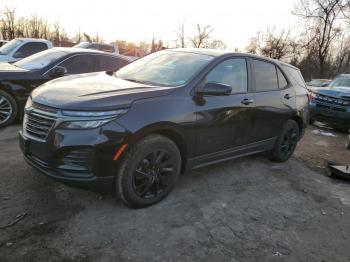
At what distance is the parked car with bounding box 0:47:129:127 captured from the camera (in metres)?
6.21

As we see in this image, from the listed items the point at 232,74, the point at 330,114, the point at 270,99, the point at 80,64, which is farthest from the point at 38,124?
the point at 330,114

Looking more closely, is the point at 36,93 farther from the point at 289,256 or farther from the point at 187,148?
the point at 289,256

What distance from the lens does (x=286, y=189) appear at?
480 centimetres

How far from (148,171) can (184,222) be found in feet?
2.12

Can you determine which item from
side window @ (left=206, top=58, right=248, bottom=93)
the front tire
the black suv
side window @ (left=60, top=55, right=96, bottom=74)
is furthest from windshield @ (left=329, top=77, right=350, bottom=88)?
the front tire

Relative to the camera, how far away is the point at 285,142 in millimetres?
5836

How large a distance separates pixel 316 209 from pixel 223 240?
162 cm

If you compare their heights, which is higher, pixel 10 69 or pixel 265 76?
pixel 265 76

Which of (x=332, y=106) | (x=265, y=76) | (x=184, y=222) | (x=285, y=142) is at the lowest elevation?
(x=184, y=222)

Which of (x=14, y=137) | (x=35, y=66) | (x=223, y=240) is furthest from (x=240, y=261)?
(x=35, y=66)

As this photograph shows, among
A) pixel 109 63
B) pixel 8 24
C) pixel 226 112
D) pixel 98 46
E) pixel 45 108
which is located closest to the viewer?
pixel 45 108

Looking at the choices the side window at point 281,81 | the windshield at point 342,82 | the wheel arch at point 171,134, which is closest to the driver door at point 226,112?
the wheel arch at point 171,134

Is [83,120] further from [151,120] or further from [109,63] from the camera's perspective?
[109,63]

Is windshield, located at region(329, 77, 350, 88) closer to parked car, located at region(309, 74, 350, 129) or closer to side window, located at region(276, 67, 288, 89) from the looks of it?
parked car, located at region(309, 74, 350, 129)
